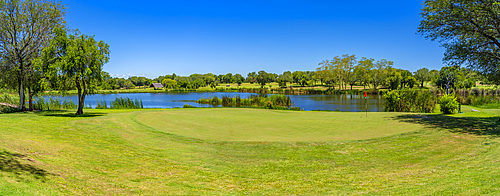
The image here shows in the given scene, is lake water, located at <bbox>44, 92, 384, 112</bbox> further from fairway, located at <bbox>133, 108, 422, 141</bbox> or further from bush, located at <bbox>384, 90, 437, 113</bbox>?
fairway, located at <bbox>133, 108, 422, 141</bbox>

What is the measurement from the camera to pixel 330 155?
9.36m

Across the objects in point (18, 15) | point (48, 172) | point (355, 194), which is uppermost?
point (18, 15)

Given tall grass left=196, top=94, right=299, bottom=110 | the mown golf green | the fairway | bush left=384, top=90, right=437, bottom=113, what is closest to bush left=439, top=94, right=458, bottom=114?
bush left=384, top=90, right=437, bottom=113

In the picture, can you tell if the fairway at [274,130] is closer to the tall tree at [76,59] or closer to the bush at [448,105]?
the tall tree at [76,59]

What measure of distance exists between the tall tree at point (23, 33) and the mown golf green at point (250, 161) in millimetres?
14098

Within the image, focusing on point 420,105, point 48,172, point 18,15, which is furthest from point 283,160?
point 420,105

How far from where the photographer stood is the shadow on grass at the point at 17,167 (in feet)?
19.0

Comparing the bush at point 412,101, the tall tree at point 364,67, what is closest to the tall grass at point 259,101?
the bush at point 412,101

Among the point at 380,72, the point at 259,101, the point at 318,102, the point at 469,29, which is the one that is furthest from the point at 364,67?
the point at 469,29

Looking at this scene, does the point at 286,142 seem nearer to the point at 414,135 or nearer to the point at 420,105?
the point at 414,135

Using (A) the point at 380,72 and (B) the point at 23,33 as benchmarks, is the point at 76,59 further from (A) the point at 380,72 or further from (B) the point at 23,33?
(A) the point at 380,72

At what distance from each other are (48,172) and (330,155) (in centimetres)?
806

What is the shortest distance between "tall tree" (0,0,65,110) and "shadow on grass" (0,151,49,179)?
65.5 feet

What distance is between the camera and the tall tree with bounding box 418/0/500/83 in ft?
50.4
